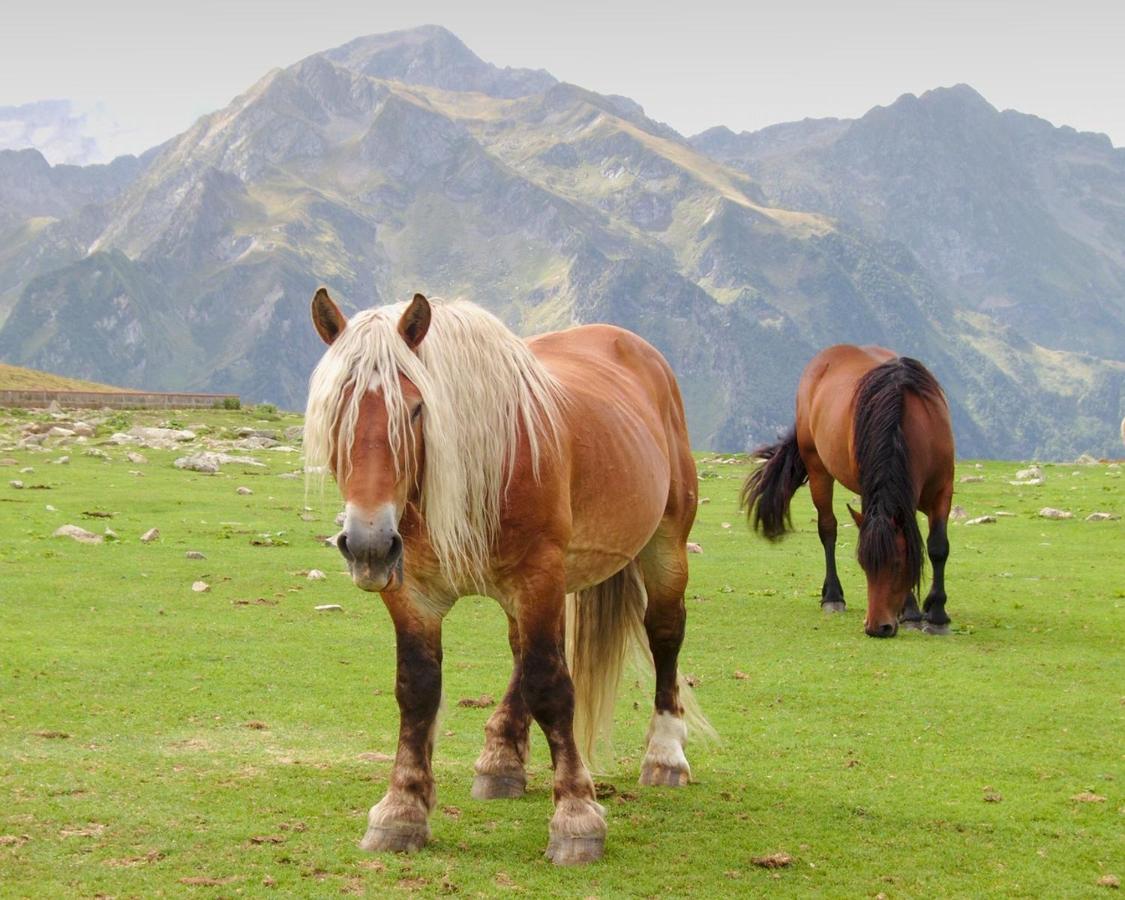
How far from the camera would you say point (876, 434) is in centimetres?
1305

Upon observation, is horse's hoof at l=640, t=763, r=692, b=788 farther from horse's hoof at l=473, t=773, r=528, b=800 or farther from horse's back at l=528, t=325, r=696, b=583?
horse's back at l=528, t=325, r=696, b=583

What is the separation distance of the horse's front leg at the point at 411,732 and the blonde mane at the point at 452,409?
0.35 m

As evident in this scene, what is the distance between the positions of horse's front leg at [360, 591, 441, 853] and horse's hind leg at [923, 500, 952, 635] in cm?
824

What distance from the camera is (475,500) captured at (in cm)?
604

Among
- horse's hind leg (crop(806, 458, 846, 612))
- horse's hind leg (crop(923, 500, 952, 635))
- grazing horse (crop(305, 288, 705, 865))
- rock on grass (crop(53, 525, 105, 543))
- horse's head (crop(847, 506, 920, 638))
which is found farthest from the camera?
rock on grass (crop(53, 525, 105, 543))

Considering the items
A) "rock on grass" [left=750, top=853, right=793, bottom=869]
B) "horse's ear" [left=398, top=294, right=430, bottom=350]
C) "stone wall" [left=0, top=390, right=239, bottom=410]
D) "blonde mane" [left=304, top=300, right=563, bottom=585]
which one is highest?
"horse's ear" [left=398, top=294, right=430, bottom=350]

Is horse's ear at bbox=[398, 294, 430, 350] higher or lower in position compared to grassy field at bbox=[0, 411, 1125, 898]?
higher

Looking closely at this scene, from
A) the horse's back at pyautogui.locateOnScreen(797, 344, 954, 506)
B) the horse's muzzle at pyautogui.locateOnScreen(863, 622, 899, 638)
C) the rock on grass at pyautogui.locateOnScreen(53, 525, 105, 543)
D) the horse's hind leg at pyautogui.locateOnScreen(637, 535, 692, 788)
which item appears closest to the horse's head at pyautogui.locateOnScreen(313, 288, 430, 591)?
the horse's hind leg at pyautogui.locateOnScreen(637, 535, 692, 788)

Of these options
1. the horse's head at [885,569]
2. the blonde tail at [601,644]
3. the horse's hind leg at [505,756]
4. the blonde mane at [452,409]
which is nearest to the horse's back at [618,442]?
the blonde mane at [452,409]

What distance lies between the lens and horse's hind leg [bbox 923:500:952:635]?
13.2 m

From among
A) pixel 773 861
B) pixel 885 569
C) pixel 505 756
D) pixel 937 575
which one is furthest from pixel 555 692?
pixel 937 575

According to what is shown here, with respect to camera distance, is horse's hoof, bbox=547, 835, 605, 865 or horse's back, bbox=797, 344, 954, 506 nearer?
horse's hoof, bbox=547, 835, 605, 865

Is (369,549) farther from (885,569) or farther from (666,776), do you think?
(885,569)

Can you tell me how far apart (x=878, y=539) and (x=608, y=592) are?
5.26 m
